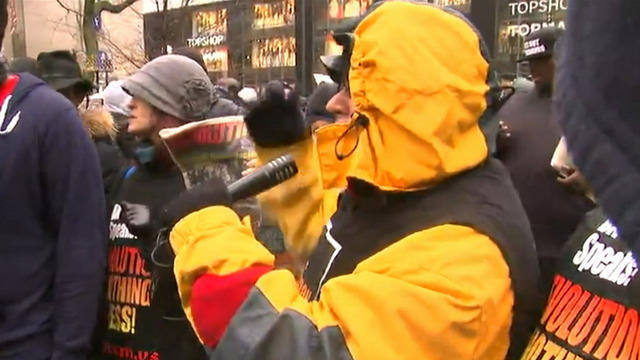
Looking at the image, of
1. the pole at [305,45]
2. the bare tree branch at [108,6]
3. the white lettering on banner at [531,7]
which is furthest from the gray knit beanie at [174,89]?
the pole at [305,45]

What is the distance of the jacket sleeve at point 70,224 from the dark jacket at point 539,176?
86.8 inches

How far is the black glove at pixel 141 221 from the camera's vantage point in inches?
93.2

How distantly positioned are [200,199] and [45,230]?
0.81 metres

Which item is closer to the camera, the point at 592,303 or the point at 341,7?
the point at 592,303

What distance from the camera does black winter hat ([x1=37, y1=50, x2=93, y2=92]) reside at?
3916 millimetres

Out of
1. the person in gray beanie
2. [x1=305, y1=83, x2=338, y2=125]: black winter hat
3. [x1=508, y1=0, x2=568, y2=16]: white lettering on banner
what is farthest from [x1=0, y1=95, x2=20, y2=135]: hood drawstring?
[x1=508, y1=0, x2=568, y2=16]: white lettering on banner

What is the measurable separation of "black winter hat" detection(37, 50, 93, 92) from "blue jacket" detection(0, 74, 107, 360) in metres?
1.52

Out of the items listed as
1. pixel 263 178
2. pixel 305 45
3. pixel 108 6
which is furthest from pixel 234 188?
pixel 305 45

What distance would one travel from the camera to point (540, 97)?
4336 millimetres

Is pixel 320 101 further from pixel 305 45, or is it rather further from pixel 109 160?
pixel 305 45

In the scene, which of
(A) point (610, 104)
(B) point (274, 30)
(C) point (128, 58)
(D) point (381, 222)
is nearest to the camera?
(A) point (610, 104)

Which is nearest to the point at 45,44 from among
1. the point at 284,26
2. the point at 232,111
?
the point at 284,26

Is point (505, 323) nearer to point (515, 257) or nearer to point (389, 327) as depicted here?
point (515, 257)

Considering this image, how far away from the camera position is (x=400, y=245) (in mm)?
1510
